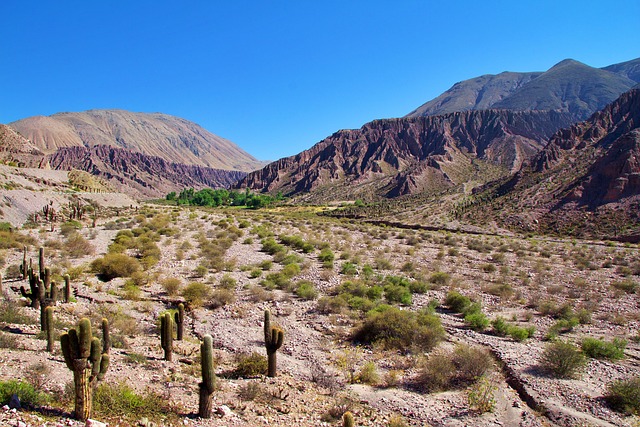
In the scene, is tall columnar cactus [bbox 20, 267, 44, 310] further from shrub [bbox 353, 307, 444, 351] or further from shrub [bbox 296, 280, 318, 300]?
shrub [bbox 353, 307, 444, 351]

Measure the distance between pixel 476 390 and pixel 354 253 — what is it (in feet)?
60.7

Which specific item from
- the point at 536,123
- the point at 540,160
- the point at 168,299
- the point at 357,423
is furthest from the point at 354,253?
the point at 536,123

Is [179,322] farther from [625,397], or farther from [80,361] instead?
[625,397]

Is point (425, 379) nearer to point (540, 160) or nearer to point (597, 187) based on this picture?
point (597, 187)

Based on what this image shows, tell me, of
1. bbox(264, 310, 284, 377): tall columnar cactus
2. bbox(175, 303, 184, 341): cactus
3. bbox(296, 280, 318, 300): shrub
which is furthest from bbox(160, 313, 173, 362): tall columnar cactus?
bbox(296, 280, 318, 300): shrub

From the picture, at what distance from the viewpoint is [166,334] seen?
30.3 feet

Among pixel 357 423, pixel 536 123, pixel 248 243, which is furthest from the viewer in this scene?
pixel 536 123

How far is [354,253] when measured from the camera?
89.0ft

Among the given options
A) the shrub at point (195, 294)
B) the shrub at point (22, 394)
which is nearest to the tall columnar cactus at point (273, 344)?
the shrub at point (22, 394)

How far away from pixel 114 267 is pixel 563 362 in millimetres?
18083

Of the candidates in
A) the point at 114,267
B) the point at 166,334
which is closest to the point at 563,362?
the point at 166,334

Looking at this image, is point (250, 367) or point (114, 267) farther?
point (114, 267)

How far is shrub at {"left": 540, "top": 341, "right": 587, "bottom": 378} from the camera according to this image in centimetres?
Result: 930

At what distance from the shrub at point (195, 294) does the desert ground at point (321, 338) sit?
8 cm
